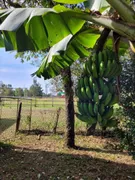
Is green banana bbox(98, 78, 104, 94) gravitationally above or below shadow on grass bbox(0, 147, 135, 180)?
above

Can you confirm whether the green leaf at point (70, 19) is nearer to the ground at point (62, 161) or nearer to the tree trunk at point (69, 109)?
the ground at point (62, 161)

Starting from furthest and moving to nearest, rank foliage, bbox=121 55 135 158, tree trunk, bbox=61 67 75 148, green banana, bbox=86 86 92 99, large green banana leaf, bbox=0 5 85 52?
tree trunk, bbox=61 67 75 148, foliage, bbox=121 55 135 158, large green banana leaf, bbox=0 5 85 52, green banana, bbox=86 86 92 99

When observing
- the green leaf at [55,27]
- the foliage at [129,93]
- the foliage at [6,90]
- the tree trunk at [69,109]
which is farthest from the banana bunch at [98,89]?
the foliage at [6,90]

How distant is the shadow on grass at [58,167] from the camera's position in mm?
4534

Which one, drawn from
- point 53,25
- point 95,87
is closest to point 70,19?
point 53,25

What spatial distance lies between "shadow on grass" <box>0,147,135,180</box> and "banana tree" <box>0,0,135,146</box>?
261 centimetres

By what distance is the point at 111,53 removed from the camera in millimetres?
1775

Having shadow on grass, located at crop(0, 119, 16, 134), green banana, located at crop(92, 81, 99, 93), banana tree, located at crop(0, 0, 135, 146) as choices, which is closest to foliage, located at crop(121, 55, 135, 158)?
banana tree, located at crop(0, 0, 135, 146)

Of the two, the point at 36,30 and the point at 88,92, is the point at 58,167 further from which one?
the point at 88,92

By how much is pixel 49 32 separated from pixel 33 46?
204mm

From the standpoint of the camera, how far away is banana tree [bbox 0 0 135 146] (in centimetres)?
183

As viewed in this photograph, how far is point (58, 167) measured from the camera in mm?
4988

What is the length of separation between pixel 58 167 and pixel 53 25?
11.2 ft

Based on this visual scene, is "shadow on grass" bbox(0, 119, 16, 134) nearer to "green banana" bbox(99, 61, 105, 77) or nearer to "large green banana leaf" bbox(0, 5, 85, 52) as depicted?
"large green banana leaf" bbox(0, 5, 85, 52)
